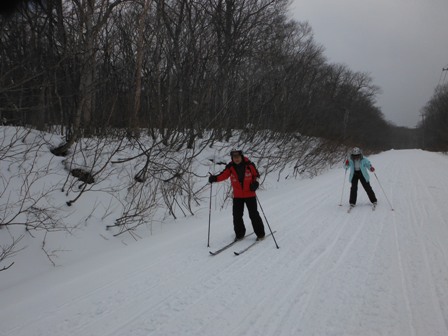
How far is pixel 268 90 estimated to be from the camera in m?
18.8

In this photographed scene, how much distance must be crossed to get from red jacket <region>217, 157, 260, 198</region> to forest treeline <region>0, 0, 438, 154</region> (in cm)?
324

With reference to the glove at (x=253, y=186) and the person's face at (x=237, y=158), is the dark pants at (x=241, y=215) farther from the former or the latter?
the person's face at (x=237, y=158)

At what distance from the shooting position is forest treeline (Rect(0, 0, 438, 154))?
27.5 ft

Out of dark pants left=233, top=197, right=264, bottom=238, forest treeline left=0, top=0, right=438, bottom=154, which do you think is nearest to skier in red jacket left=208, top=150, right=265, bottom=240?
dark pants left=233, top=197, right=264, bottom=238

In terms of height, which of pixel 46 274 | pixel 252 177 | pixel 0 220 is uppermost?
pixel 252 177

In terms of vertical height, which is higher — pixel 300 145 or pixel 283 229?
pixel 300 145

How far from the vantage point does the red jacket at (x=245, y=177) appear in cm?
651

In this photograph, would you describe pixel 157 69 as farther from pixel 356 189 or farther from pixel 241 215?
pixel 356 189

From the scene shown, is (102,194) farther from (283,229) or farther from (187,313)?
(187,313)

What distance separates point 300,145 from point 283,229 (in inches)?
481

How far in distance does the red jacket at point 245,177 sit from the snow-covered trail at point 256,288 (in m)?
0.97

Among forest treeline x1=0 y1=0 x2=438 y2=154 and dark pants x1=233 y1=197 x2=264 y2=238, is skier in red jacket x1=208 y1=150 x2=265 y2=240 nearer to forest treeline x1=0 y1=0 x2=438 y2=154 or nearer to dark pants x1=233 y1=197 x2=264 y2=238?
dark pants x1=233 y1=197 x2=264 y2=238

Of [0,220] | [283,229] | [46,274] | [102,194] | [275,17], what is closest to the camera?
[46,274]

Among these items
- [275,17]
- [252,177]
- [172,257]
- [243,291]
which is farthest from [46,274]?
[275,17]
